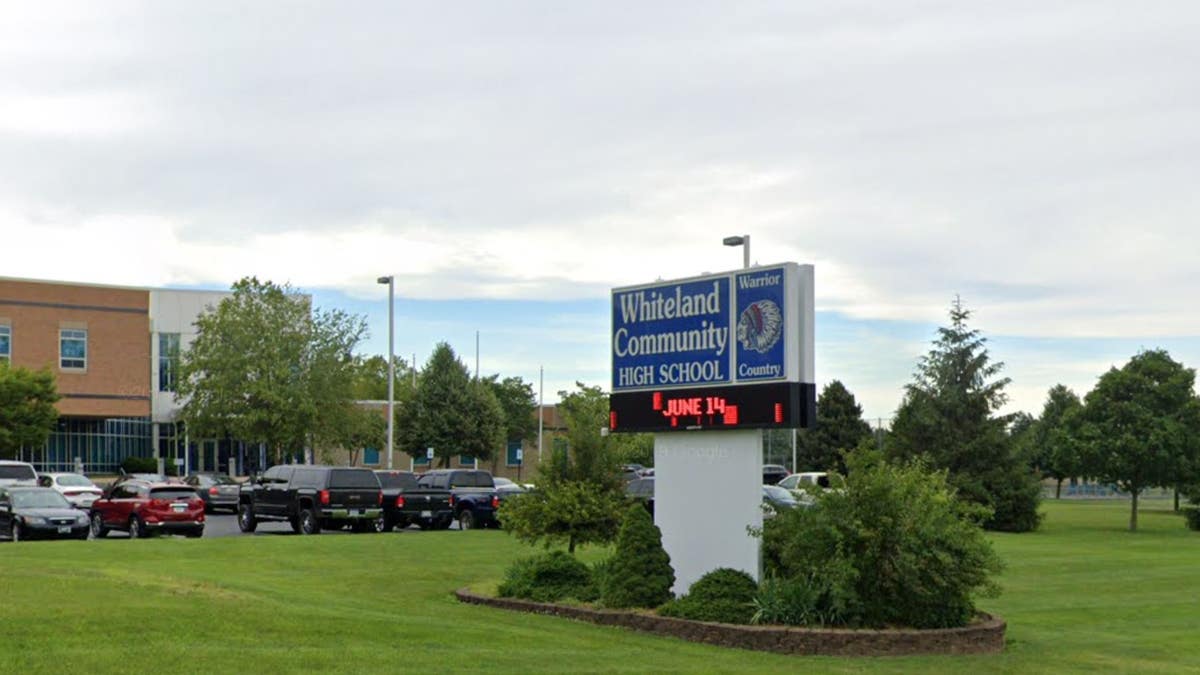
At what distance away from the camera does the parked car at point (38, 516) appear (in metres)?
34.8

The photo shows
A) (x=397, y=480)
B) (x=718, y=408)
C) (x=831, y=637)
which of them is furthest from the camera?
(x=397, y=480)

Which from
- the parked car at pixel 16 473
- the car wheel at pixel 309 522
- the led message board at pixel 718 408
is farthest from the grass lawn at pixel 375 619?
the parked car at pixel 16 473

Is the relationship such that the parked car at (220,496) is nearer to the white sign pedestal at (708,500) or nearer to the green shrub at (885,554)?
the white sign pedestal at (708,500)

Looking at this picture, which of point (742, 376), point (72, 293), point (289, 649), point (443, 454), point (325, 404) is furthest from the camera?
point (443, 454)

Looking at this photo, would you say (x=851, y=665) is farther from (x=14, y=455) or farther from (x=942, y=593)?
(x=14, y=455)

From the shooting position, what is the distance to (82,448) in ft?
252

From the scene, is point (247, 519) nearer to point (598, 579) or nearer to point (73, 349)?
point (598, 579)

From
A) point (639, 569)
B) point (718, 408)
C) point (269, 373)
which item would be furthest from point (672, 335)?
point (269, 373)

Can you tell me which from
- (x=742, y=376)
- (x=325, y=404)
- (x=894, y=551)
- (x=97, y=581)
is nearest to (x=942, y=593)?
(x=894, y=551)

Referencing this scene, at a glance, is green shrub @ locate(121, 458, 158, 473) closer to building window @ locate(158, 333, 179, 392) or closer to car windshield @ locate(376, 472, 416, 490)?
building window @ locate(158, 333, 179, 392)

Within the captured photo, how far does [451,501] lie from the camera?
4219cm

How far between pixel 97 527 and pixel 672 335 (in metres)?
23.1

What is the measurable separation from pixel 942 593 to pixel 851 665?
2233mm

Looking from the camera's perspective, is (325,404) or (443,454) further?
(443,454)
